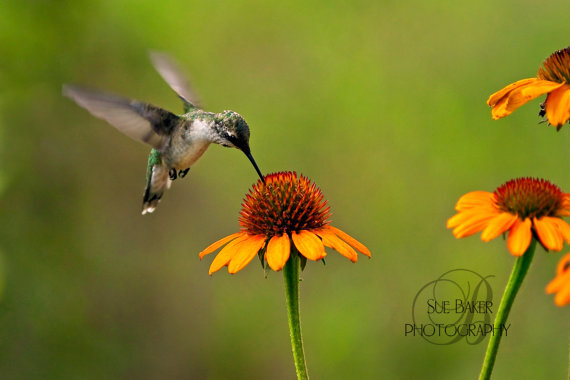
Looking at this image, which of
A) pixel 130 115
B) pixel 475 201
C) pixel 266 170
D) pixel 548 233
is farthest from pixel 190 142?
pixel 266 170

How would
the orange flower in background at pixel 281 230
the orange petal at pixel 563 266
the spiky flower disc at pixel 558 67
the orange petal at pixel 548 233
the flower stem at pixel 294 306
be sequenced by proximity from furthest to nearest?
1. the spiky flower disc at pixel 558 67
2. the orange flower in background at pixel 281 230
3. the flower stem at pixel 294 306
4. the orange petal at pixel 548 233
5. the orange petal at pixel 563 266

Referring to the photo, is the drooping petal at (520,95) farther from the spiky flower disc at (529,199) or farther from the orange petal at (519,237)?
the orange petal at (519,237)

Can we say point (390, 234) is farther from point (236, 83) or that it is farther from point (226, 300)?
point (236, 83)

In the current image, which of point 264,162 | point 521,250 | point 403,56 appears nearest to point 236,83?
point 264,162

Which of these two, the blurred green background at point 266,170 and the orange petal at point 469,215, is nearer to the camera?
the orange petal at point 469,215

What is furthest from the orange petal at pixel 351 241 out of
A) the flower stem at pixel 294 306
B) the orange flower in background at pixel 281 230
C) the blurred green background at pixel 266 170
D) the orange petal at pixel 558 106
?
the blurred green background at pixel 266 170

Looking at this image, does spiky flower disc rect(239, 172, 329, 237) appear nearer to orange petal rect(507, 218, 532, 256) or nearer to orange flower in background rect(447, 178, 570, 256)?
orange flower in background rect(447, 178, 570, 256)
